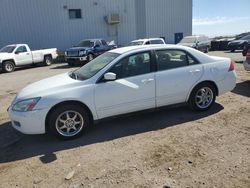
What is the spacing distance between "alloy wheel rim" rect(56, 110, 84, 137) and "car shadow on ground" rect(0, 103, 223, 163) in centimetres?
16

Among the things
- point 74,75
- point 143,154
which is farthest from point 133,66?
point 143,154

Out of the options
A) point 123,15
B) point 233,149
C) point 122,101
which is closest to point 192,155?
point 233,149

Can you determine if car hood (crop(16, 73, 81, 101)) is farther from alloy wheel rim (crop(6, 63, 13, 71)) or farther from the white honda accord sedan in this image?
alloy wheel rim (crop(6, 63, 13, 71))

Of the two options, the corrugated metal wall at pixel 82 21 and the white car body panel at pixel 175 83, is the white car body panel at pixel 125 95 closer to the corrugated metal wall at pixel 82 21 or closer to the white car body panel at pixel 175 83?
the white car body panel at pixel 175 83

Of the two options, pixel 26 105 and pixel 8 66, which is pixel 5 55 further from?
pixel 26 105

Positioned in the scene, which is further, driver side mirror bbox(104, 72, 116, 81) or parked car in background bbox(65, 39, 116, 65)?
parked car in background bbox(65, 39, 116, 65)

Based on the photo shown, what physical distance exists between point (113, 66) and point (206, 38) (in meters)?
21.4

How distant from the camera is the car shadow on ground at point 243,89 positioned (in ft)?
25.6

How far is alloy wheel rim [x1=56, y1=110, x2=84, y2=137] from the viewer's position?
16.7 feet

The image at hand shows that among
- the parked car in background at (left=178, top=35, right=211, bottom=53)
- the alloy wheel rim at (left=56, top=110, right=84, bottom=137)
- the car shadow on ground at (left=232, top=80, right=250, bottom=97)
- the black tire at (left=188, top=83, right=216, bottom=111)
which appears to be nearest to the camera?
the alloy wheel rim at (left=56, top=110, right=84, bottom=137)

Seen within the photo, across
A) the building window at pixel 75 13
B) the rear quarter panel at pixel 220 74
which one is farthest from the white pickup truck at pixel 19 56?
the rear quarter panel at pixel 220 74

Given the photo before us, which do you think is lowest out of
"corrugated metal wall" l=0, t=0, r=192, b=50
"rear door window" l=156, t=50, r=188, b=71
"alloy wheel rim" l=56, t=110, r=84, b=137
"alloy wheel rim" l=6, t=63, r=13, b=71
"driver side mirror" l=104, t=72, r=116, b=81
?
"alloy wheel rim" l=6, t=63, r=13, b=71

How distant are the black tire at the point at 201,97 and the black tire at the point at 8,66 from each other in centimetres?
1410

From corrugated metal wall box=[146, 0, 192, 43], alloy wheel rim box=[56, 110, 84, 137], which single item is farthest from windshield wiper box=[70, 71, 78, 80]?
corrugated metal wall box=[146, 0, 192, 43]
